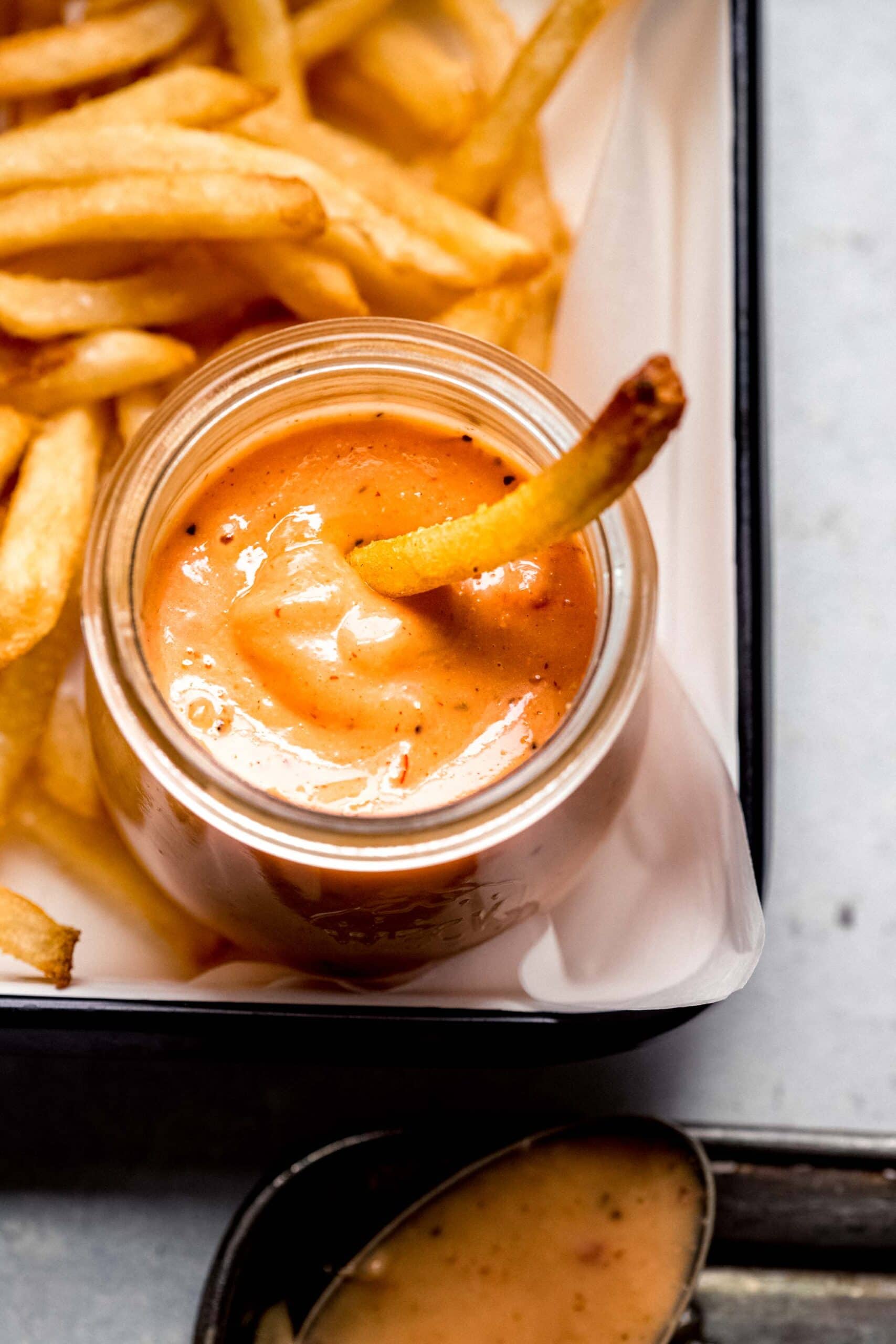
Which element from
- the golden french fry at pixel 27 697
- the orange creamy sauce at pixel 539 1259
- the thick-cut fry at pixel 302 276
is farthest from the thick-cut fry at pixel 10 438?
the orange creamy sauce at pixel 539 1259

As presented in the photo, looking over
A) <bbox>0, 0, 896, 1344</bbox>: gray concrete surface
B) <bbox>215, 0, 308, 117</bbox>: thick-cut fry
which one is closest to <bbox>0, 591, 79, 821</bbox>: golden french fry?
<bbox>0, 0, 896, 1344</bbox>: gray concrete surface

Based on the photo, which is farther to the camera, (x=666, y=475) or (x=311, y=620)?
(x=666, y=475)

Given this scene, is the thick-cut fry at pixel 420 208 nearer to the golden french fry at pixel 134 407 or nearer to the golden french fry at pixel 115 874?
the golden french fry at pixel 134 407

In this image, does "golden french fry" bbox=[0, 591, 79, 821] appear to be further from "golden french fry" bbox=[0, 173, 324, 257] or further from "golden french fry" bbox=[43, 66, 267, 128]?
"golden french fry" bbox=[43, 66, 267, 128]

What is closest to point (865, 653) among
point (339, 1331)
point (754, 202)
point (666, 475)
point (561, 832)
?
point (666, 475)

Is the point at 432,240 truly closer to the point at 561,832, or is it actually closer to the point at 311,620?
the point at 311,620

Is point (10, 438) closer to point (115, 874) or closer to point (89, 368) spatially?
point (89, 368)
